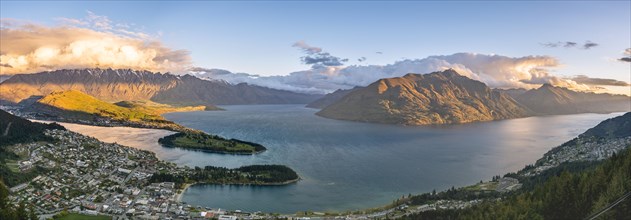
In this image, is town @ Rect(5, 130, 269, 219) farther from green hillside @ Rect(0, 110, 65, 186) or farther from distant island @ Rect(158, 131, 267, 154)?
distant island @ Rect(158, 131, 267, 154)

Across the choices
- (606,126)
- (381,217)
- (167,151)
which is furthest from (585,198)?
(606,126)

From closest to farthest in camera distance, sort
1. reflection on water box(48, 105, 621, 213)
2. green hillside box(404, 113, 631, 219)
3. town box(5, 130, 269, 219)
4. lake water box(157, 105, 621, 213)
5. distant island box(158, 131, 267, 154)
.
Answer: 1. green hillside box(404, 113, 631, 219)
2. town box(5, 130, 269, 219)
3. lake water box(157, 105, 621, 213)
4. reflection on water box(48, 105, 621, 213)
5. distant island box(158, 131, 267, 154)

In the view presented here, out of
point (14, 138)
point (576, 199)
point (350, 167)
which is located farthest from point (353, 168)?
point (14, 138)

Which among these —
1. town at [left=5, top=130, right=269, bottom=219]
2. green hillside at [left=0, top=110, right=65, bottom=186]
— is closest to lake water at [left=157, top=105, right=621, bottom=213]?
town at [left=5, top=130, right=269, bottom=219]

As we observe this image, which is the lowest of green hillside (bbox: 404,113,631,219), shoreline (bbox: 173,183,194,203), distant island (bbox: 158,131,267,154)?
shoreline (bbox: 173,183,194,203)

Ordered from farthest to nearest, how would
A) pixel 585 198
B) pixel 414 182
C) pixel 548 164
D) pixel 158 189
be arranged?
pixel 548 164, pixel 414 182, pixel 158 189, pixel 585 198

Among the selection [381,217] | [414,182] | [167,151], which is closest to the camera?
[381,217]

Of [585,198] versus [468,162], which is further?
[468,162]

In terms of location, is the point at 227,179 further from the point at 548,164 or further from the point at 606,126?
the point at 606,126

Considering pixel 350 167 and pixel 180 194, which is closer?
pixel 180 194

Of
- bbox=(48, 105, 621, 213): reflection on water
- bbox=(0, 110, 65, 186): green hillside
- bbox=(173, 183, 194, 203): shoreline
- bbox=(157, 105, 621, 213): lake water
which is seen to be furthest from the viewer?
bbox=(48, 105, 621, 213): reflection on water

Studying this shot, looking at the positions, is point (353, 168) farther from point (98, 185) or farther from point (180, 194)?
point (98, 185)
